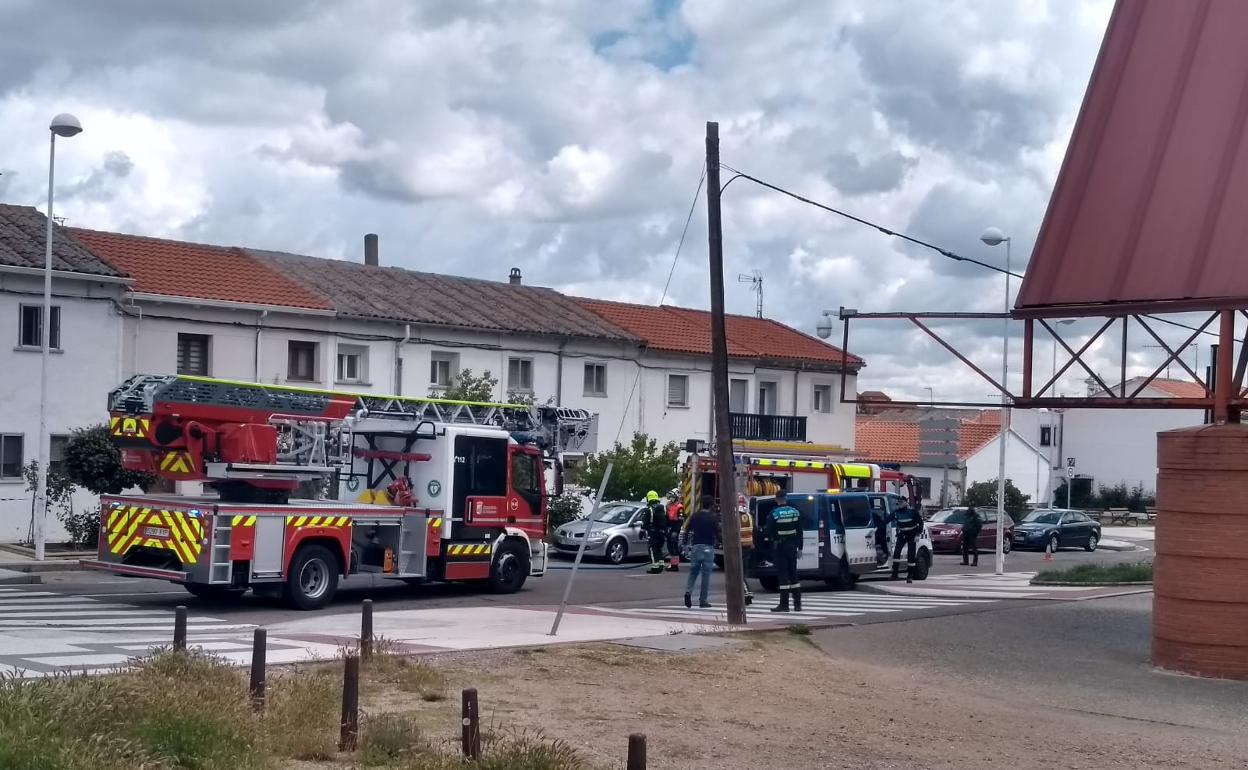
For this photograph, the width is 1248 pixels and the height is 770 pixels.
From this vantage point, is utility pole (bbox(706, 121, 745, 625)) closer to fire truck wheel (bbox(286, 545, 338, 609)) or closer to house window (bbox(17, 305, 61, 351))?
fire truck wheel (bbox(286, 545, 338, 609))

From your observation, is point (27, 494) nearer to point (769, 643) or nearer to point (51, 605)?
point (51, 605)

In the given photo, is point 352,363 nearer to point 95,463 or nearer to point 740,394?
point 95,463

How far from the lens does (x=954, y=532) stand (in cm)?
4184

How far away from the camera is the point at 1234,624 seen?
1550 centimetres

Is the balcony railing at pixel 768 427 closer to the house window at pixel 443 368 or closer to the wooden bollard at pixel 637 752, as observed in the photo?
the house window at pixel 443 368

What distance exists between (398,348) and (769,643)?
78.0ft

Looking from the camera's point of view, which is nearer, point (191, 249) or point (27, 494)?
point (27, 494)

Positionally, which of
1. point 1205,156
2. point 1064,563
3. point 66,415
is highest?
point 1205,156

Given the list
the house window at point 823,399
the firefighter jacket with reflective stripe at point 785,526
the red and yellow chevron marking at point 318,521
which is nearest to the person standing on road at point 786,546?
the firefighter jacket with reflective stripe at point 785,526

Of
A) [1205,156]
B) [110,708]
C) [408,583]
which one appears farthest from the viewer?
[408,583]

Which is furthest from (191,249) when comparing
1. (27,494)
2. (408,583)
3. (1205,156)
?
(1205,156)

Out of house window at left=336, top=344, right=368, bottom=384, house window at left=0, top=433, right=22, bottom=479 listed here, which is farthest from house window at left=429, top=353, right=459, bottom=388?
house window at left=0, top=433, right=22, bottom=479

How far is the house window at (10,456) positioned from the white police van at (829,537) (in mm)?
16142

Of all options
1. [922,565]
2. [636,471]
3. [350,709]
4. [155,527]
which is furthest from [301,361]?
[350,709]
